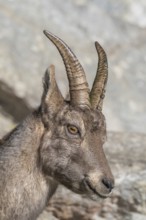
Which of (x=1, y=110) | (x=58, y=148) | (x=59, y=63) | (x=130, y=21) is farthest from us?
(x=130, y=21)

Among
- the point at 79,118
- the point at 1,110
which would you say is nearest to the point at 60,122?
the point at 79,118

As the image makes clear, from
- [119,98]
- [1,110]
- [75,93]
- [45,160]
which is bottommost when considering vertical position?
[45,160]

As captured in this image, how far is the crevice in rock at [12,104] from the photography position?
1729cm

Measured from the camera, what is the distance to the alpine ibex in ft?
34.8

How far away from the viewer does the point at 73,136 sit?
1075 centimetres

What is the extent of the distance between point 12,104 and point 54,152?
22.1 ft

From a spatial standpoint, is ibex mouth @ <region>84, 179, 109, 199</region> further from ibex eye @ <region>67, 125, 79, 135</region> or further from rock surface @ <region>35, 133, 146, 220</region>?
rock surface @ <region>35, 133, 146, 220</region>

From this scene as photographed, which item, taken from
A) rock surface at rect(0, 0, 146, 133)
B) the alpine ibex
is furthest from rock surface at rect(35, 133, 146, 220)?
rock surface at rect(0, 0, 146, 133)

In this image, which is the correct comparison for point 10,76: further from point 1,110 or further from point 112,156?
point 112,156

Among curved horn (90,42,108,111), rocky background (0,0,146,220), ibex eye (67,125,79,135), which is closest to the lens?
ibex eye (67,125,79,135)

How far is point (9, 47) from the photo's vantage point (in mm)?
18359

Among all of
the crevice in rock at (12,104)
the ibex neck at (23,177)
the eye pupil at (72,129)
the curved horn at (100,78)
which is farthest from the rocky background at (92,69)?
the eye pupil at (72,129)

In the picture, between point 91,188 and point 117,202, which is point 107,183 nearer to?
point 91,188

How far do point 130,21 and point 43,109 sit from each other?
36.7 feet
